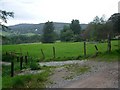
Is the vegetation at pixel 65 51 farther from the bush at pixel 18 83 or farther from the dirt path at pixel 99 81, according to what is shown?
the bush at pixel 18 83

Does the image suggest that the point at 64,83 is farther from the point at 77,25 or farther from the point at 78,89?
the point at 77,25

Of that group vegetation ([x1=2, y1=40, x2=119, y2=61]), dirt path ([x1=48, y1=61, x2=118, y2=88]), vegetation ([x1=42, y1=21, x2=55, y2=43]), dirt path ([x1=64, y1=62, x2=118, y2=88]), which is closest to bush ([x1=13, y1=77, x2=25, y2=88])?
dirt path ([x1=48, y1=61, x2=118, y2=88])

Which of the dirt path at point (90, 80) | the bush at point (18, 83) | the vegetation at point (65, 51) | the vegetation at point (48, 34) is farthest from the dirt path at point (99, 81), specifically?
the vegetation at point (48, 34)

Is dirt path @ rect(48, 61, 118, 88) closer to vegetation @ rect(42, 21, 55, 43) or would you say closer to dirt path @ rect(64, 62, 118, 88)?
dirt path @ rect(64, 62, 118, 88)

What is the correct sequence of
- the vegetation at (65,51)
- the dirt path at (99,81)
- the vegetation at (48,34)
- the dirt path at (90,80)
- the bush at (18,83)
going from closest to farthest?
the dirt path at (99,81) < the dirt path at (90,80) < the bush at (18,83) < the vegetation at (65,51) < the vegetation at (48,34)

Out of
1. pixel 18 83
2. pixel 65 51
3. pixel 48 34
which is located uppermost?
pixel 48 34

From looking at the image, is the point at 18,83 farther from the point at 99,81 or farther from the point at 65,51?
the point at 65,51

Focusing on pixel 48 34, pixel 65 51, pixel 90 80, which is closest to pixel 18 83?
pixel 90 80

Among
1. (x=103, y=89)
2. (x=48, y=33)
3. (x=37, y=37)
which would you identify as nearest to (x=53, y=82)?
(x=103, y=89)

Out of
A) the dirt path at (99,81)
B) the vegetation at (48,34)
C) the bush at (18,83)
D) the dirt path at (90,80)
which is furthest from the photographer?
the vegetation at (48,34)

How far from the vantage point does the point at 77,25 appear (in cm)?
13125

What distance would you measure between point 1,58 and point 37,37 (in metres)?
113

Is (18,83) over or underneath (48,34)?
underneath

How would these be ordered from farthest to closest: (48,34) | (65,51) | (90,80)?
(48,34)
(65,51)
(90,80)
